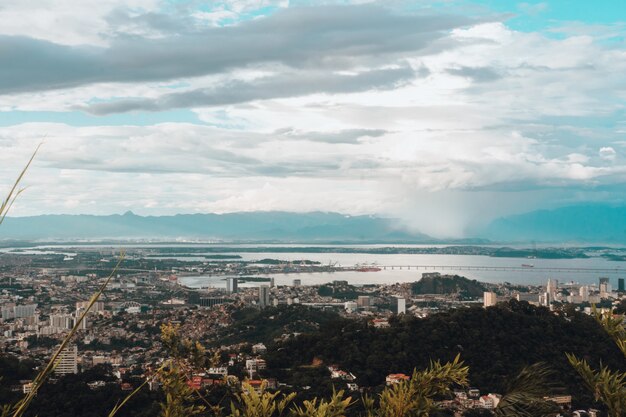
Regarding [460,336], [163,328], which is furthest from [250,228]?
[163,328]

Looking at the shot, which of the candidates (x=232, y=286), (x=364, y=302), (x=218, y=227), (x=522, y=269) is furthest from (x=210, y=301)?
(x=218, y=227)

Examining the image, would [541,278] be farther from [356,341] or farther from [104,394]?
[104,394]

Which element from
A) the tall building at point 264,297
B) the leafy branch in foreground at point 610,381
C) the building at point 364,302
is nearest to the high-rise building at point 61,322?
the tall building at point 264,297

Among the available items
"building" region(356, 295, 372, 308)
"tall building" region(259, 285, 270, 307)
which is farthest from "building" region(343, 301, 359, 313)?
"tall building" region(259, 285, 270, 307)

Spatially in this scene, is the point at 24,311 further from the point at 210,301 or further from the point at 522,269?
the point at 522,269

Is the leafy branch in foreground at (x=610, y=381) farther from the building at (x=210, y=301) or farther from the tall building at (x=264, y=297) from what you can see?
the building at (x=210, y=301)

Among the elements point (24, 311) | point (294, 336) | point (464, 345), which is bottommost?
point (24, 311)

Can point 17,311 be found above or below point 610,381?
below
